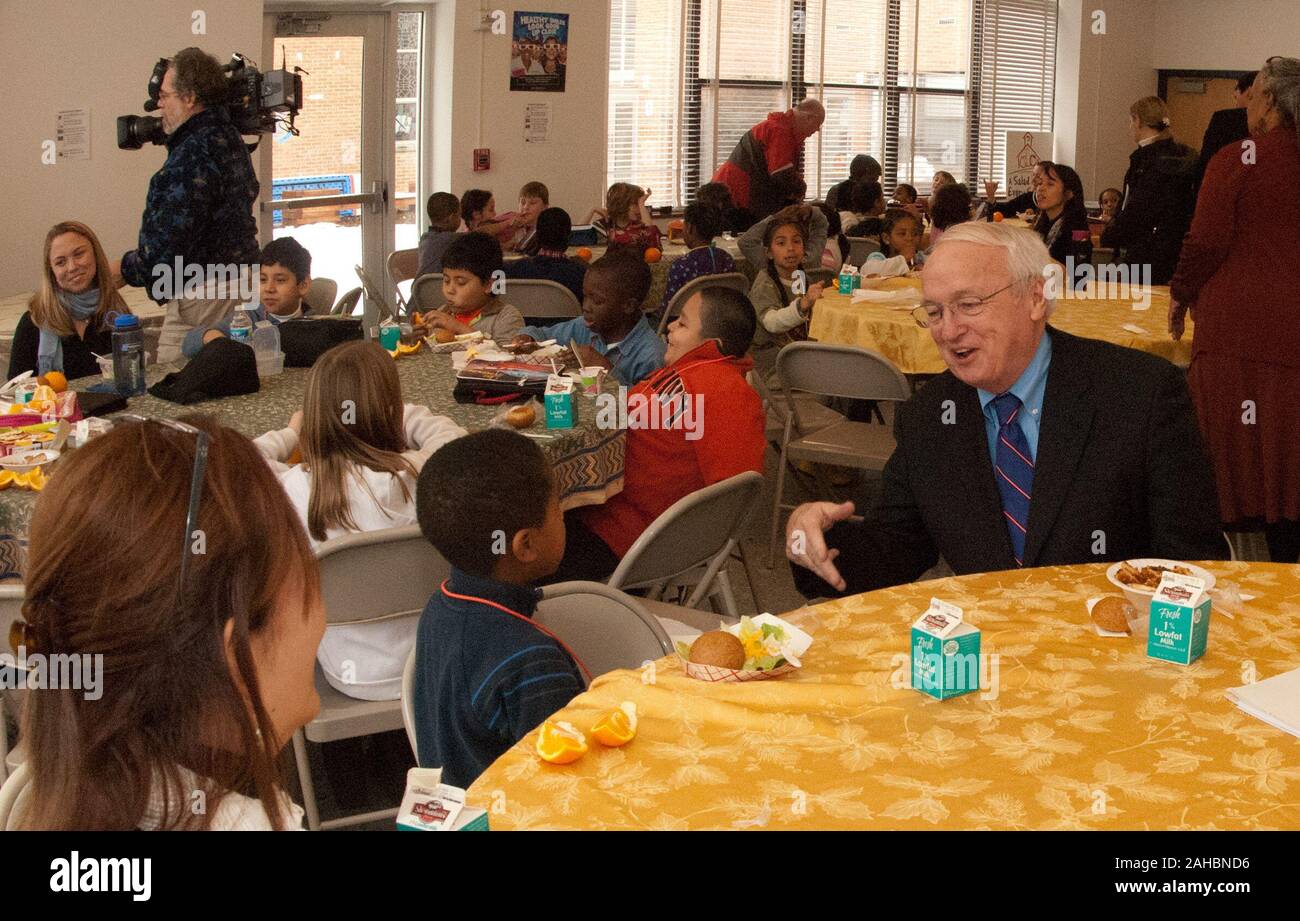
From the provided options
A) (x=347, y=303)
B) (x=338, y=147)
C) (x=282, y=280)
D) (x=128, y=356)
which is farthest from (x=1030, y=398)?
(x=338, y=147)

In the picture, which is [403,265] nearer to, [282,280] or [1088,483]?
[282,280]

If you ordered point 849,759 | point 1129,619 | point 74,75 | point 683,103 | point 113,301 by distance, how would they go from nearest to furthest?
point 849,759 → point 1129,619 → point 113,301 → point 74,75 → point 683,103

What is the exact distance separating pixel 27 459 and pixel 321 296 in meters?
2.93

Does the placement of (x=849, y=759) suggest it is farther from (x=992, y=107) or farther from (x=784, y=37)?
(x=992, y=107)

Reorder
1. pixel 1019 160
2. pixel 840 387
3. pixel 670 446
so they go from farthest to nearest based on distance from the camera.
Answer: pixel 1019 160
pixel 840 387
pixel 670 446

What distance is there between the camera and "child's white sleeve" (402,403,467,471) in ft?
10.9

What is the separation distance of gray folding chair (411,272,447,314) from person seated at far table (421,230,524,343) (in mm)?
1237

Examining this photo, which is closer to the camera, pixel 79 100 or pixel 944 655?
pixel 944 655

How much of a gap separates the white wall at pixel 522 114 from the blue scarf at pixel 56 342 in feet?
14.5

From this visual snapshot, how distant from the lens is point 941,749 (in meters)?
1.65

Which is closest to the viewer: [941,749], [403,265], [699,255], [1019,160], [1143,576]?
[941,749]
